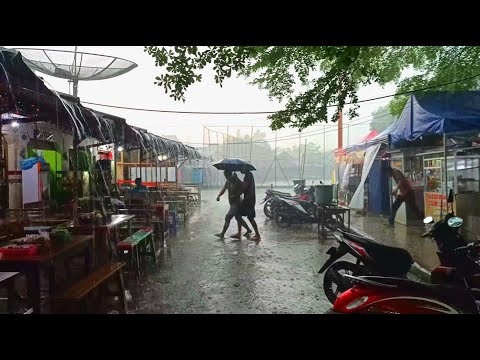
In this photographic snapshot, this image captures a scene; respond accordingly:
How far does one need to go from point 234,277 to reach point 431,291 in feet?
8.87

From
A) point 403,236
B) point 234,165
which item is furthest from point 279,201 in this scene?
point 403,236

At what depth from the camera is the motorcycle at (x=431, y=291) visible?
3.08m

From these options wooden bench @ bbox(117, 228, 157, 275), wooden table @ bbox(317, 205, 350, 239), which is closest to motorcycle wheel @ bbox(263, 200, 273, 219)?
wooden table @ bbox(317, 205, 350, 239)

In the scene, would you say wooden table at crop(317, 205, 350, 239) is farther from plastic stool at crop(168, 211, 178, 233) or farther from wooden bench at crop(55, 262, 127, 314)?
wooden bench at crop(55, 262, 127, 314)

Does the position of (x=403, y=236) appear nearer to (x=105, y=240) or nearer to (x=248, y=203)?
(x=248, y=203)

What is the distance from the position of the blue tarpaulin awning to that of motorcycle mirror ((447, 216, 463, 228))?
373 centimetres

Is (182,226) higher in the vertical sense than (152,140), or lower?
lower

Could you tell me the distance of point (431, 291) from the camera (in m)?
3.13

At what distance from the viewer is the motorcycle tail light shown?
3244mm

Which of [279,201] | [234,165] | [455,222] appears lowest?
[279,201]
